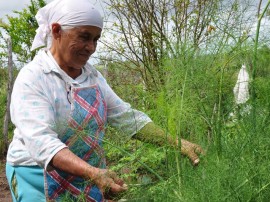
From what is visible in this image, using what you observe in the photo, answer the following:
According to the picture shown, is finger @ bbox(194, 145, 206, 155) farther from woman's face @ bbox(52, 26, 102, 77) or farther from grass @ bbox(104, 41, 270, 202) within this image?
woman's face @ bbox(52, 26, 102, 77)

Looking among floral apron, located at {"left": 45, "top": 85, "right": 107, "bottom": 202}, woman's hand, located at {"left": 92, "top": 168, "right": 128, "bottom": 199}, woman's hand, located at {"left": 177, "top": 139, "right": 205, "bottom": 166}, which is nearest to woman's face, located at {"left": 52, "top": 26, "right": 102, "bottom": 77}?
floral apron, located at {"left": 45, "top": 85, "right": 107, "bottom": 202}

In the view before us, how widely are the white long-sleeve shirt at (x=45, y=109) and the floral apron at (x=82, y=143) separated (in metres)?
0.04

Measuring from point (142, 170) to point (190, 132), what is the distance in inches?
8.3

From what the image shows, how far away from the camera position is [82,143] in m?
2.06

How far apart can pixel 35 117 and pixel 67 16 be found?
→ 0.49m

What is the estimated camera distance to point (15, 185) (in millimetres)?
2422

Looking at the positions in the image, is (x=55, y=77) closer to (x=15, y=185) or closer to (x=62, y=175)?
(x=62, y=175)

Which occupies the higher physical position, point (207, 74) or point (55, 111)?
point (207, 74)

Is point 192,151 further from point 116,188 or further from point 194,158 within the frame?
point 116,188

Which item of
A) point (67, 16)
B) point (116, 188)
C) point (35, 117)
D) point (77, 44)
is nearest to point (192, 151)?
point (116, 188)

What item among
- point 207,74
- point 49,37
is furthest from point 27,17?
point 207,74

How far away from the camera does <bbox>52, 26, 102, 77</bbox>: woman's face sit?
2201 mm

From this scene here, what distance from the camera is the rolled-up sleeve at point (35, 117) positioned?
186 cm

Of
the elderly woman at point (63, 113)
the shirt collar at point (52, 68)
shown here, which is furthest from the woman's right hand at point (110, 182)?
the shirt collar at point (52, 68)
